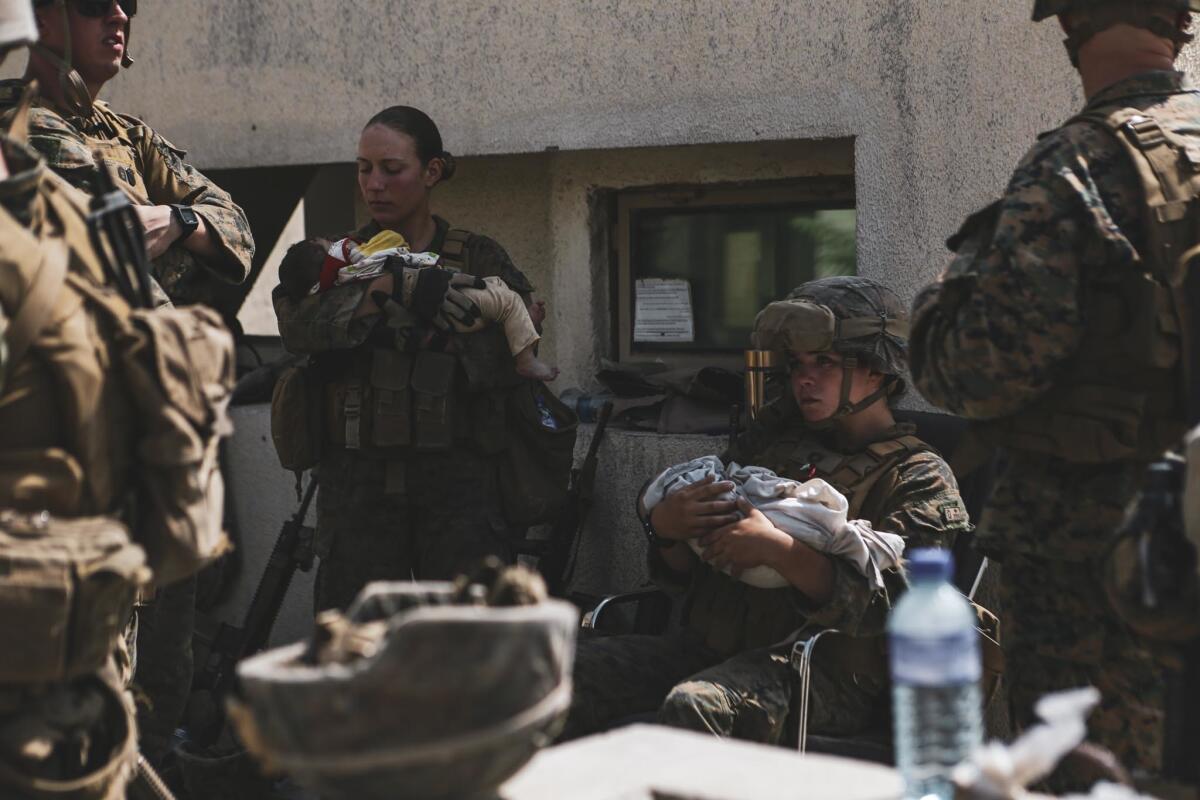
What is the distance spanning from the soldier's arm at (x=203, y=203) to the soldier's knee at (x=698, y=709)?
183cm

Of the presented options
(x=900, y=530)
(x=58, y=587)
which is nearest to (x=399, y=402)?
(x=900, y=530)

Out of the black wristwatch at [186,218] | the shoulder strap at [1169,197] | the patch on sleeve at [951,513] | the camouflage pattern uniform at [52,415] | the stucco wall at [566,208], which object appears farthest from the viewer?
the stucco wall at [566,208]

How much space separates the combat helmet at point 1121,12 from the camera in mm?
2994

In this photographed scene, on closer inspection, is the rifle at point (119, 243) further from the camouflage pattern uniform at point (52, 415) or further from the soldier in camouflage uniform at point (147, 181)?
the soldier in camouflage uniform at point (147, 181)

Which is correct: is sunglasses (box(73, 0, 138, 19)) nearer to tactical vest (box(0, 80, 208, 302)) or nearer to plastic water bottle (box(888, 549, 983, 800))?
tactical vest (box(0, 80, 208, 302))

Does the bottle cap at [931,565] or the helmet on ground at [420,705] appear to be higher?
the bottle cap at [931,565]

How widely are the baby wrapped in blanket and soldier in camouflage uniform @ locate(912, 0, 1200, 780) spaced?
49cm

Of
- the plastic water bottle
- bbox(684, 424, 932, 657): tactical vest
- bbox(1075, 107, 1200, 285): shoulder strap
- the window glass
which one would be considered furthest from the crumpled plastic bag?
the window glass

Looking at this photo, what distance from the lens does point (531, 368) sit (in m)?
4.50

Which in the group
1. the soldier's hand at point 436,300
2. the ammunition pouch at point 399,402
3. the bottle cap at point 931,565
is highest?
the soldier's hand at point 436,300

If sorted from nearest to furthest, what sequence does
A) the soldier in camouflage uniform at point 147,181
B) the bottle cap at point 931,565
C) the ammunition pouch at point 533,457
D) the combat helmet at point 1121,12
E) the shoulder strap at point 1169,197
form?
the bottle cap at point 931,565, the shoulder strap at point 1169,197, the combat helmet at point 1121,12, the soldier in camouflage uniform at point 147,181, the ammunition pouch at point 533,457

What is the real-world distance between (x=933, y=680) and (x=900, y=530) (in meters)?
1.61

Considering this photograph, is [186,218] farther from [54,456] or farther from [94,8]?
[54,456]


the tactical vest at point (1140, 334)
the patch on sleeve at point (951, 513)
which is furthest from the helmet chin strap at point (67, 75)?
the tactical vest at point (1140, 334)
